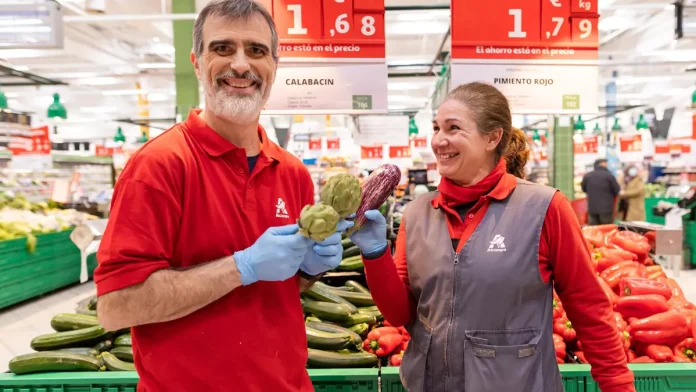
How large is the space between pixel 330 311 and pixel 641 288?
1.91 meters

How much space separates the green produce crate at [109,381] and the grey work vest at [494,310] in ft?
2.44

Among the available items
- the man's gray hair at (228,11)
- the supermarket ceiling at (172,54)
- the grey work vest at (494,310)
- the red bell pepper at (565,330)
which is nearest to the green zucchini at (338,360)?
the grey work vest at (494,310)

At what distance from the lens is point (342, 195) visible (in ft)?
5.56

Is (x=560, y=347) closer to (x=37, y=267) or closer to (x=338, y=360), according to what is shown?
(x=338, y=360)

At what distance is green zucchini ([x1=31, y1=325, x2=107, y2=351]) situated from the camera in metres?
2.85

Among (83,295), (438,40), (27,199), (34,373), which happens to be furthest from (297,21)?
(438,40)

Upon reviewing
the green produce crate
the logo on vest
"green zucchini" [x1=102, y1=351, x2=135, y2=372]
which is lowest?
the green produce crate

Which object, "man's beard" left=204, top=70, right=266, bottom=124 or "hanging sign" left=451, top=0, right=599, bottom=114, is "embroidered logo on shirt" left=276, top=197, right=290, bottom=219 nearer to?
"man's beard" left=204, top=70, right=266, bottom=124

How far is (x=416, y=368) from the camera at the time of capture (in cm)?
189

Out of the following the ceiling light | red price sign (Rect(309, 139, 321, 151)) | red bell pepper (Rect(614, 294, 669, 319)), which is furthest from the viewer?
red price sign (Rect(309, 139, 321, 151))

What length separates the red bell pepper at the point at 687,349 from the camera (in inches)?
107

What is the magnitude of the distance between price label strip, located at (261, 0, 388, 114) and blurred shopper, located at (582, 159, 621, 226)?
886cm

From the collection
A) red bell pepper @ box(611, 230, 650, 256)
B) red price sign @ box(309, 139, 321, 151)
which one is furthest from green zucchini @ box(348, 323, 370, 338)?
red price sign @ box(309, 139, 321, 151)

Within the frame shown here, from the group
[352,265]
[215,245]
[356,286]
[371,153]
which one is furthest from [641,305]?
[371,153]
